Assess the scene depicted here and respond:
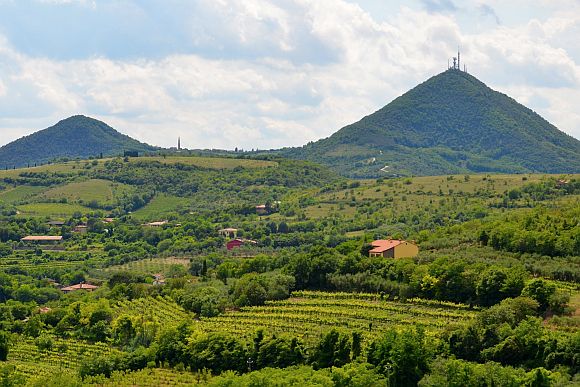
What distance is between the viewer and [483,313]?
6122 cm

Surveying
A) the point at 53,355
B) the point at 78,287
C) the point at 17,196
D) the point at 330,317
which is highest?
the point at 17,196

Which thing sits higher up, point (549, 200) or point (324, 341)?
point (549, 200)

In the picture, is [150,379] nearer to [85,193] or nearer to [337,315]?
[337,315]

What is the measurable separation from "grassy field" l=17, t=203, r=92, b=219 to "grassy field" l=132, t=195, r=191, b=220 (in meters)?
Result: 11.2

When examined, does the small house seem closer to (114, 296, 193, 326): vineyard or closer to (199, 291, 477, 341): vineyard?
(114, 296, 193, 326): vineyard

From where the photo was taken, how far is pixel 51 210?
585ft

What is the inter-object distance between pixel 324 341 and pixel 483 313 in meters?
10.8

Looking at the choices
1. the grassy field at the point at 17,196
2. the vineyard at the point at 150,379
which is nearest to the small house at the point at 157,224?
the grassy field at the point at 17,196

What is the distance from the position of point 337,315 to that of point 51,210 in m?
118

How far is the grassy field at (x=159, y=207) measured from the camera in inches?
7170

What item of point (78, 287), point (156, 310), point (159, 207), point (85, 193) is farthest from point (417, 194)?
point (156, 310)

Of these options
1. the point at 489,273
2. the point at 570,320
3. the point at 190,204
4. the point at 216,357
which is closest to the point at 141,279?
the point at 216,357

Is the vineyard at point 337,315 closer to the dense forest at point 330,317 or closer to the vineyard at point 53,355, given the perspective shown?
the dense forest at point 330,317

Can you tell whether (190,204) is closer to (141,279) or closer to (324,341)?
(141,279)
